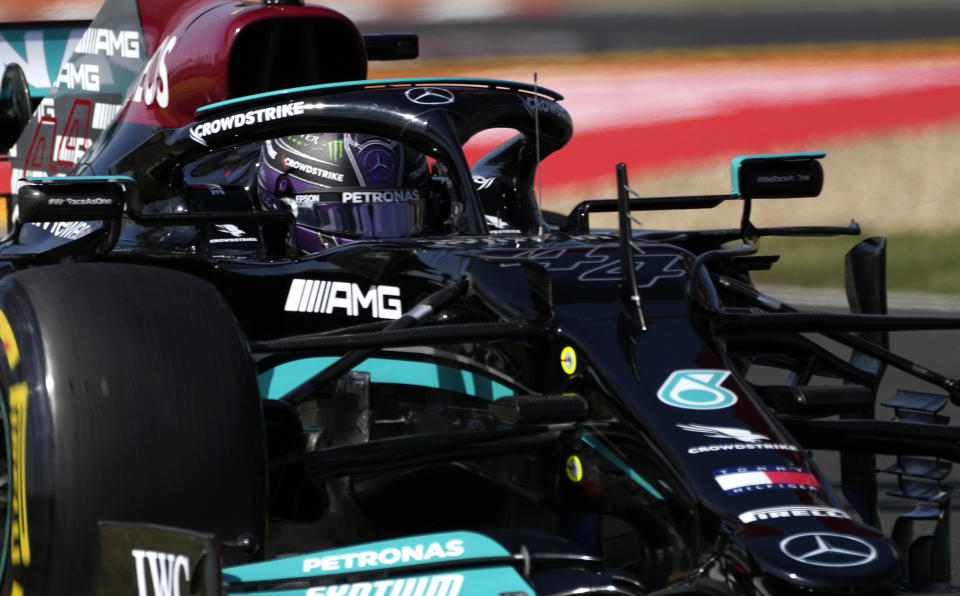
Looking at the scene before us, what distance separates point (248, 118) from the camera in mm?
4375

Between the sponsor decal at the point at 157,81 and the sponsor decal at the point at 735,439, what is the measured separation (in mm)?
2892

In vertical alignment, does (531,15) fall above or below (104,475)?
above

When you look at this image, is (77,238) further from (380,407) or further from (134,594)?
(134,594)

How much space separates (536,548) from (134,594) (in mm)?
802

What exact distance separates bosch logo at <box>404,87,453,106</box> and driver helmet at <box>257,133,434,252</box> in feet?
0.98

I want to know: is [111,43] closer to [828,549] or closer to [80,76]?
[80,76]

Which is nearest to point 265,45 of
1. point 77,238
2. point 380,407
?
point 77,238

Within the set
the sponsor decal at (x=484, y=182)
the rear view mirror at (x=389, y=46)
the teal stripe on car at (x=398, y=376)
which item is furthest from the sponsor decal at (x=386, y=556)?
the rear view mirror at (x=389, y=46)

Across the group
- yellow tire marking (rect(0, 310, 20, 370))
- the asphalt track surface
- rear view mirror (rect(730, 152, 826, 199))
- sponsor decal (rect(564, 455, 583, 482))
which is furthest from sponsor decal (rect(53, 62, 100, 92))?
the asphalt track surface

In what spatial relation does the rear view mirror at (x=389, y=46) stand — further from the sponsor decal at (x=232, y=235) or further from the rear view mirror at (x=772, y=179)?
the rear view mirror at (x=772, y=179)

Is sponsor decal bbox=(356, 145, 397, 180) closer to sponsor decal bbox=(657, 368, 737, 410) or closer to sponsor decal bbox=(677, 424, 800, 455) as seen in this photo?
sponsor decal bbox=(657, 368, 737, 410)

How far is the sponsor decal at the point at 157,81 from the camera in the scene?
5.29 m

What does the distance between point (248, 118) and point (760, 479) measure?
2114 millimetres

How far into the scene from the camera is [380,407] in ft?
12.3
